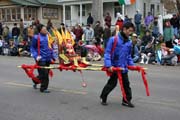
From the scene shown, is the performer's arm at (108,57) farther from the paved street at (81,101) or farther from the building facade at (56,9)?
the building facade at (56,9)

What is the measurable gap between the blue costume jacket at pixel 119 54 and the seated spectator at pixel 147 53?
10665 millimetres

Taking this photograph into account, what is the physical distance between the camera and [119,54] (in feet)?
27.1

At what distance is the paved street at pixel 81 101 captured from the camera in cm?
792

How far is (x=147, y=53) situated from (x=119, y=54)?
11410mm

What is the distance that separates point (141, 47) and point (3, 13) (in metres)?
29.2

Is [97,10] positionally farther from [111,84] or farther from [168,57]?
[111,84]

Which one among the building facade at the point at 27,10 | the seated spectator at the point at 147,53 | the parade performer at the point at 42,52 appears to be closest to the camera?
the parade performer at the point at 42,52

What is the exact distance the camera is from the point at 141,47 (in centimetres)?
2017

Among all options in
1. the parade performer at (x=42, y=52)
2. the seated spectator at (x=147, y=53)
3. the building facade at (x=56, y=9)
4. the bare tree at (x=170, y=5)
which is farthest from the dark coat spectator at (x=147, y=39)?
the bare tree at (x=170, y=5)

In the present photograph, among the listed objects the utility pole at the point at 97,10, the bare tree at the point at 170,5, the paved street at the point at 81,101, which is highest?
the bare tree at the point at 170,5

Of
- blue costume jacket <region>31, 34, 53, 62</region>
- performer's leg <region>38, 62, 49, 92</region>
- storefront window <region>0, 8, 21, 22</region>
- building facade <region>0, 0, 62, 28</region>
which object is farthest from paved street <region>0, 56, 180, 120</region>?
storefront window <region>0, 8, 21, 22</region>

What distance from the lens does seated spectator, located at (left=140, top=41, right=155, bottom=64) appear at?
19.0 metres

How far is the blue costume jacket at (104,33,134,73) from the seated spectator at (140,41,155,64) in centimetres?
1067

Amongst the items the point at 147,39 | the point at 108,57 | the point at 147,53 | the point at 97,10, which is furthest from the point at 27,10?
the point at 108,57
